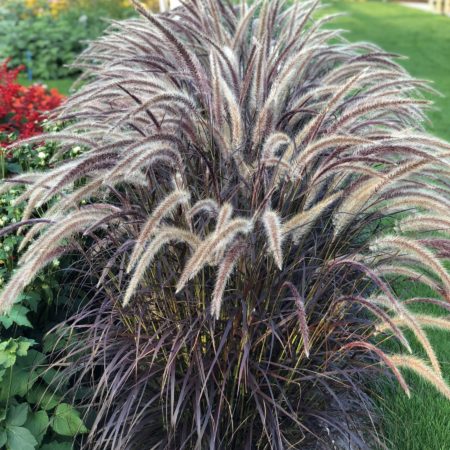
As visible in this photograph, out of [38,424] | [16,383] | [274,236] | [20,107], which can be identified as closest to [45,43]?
[20,107]

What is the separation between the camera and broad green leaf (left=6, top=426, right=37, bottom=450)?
8.88 ft

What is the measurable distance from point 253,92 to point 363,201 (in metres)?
0.63

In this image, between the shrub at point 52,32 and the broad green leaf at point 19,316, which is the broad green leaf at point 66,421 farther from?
the shrub at point 52,32

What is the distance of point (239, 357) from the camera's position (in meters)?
2.58

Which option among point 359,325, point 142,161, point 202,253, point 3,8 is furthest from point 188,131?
point 3,8

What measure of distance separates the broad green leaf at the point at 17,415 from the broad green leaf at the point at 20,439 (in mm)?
26

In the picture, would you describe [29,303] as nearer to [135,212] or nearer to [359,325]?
[135,212]

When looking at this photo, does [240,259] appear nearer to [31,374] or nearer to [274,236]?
[274,236]

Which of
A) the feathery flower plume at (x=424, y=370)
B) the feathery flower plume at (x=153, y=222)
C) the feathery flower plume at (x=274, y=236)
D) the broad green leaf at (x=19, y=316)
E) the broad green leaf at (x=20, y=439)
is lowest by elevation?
the broad green leaf at (x=20, y=439)

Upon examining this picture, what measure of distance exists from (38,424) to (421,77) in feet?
28.7

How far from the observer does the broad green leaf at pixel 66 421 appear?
113 inches

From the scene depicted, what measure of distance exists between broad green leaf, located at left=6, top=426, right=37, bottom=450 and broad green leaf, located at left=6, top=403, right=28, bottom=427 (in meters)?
0.03

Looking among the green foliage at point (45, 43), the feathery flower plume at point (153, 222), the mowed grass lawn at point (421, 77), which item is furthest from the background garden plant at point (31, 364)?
the green foliage at point (45, 43)

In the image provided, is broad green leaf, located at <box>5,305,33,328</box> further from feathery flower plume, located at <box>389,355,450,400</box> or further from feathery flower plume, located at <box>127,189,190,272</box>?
feathery flower plume, located at <box>389,355,450,400</box>
